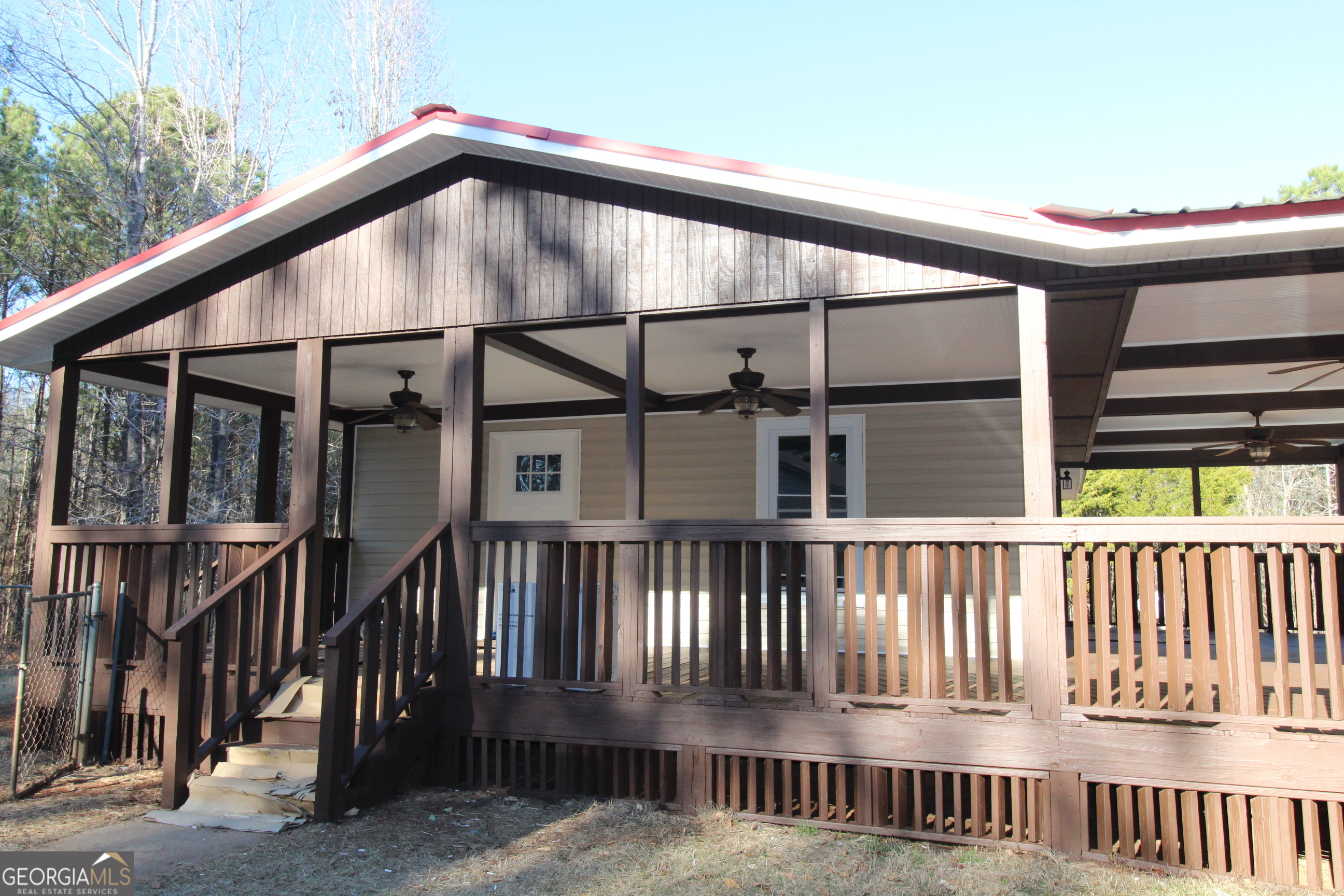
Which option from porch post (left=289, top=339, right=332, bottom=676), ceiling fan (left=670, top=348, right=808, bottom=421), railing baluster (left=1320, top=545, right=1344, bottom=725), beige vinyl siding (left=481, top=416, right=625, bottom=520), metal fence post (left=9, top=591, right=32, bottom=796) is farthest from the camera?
beige vinyl siding (left=481, top=416, right=625, bottom=520)

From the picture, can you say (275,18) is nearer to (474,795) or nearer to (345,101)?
(345,101)

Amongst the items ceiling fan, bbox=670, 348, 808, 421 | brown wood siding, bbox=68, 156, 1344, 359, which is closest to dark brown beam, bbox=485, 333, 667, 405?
brown wood siding, bbox=68, 156, 1344, 359

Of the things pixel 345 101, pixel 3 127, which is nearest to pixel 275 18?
pixel 345 101

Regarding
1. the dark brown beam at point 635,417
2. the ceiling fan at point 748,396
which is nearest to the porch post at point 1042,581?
the dark brown beam at point 635,417

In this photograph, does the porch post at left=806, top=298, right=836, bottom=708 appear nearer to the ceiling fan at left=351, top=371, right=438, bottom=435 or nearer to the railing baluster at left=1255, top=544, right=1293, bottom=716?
the railing baluster at left=1255, top=544, right=1293, bottom=716

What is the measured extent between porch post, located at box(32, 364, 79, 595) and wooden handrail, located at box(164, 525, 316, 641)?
1.68 meters

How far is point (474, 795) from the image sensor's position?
5141mm

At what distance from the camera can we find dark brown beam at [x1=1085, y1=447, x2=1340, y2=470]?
1156cm

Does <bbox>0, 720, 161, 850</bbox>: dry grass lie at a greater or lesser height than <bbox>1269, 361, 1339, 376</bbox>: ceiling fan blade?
lesser

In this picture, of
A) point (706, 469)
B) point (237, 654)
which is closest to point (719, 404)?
point (706, 469)

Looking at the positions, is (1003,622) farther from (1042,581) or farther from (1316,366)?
(1316,366)

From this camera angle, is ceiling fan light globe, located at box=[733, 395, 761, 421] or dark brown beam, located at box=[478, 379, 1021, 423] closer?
ceiling fan light globe, located at box=[733, 395, 761, 421]

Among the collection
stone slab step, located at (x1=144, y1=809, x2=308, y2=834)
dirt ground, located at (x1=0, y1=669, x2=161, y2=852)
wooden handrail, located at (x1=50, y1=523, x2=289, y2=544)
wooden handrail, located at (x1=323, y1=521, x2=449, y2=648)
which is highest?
wooden handrail, located at (x1=50, y1=523, x2=289, y2=544)

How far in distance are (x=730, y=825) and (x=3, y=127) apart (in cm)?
1840
